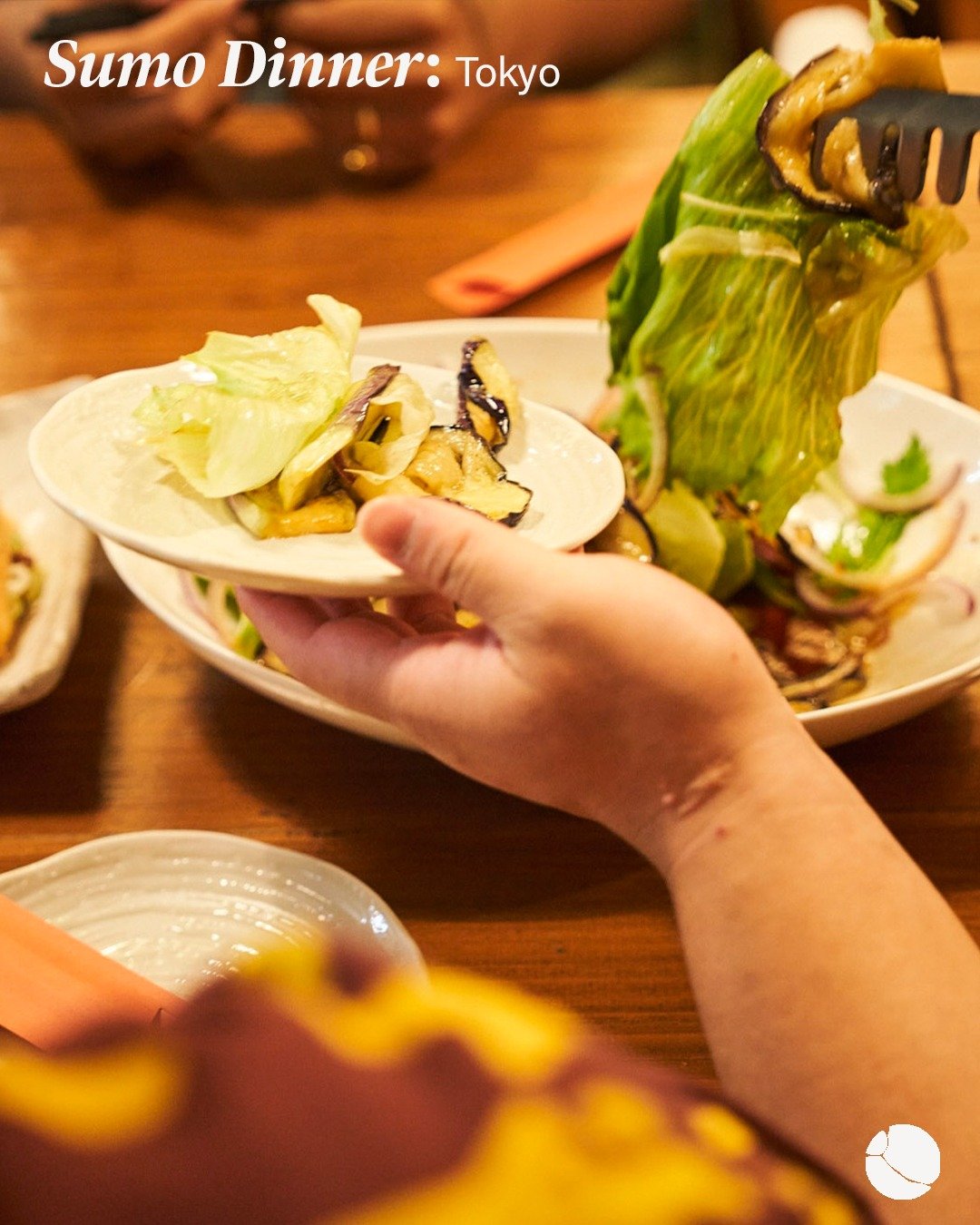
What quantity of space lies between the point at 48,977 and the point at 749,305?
2.35ft

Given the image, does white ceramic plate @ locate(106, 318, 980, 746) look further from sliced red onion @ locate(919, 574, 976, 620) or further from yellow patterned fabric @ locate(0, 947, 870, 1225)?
yellow patterned fabric @ locate(0, 947, 870, 1225)

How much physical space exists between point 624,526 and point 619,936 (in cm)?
35

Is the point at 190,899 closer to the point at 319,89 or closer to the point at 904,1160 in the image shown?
the point at 904,1160

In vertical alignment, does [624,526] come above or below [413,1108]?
below

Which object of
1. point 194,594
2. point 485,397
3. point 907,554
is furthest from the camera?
point 907,554

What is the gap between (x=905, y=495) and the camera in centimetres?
112

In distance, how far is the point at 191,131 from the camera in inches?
76.4

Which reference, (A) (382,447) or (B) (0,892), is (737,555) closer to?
(A) (382,447)

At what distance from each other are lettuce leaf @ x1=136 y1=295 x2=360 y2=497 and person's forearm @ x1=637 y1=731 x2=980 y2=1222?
14.8 inches

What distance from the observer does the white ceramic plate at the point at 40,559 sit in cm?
90

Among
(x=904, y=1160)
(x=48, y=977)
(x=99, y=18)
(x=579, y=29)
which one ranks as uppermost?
(x=579, y=29)

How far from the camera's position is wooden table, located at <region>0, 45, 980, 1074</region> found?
2.51 feet

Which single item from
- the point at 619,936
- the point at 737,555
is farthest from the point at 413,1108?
the point at 737,555

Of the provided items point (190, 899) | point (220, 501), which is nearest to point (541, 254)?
point (220, 501)
